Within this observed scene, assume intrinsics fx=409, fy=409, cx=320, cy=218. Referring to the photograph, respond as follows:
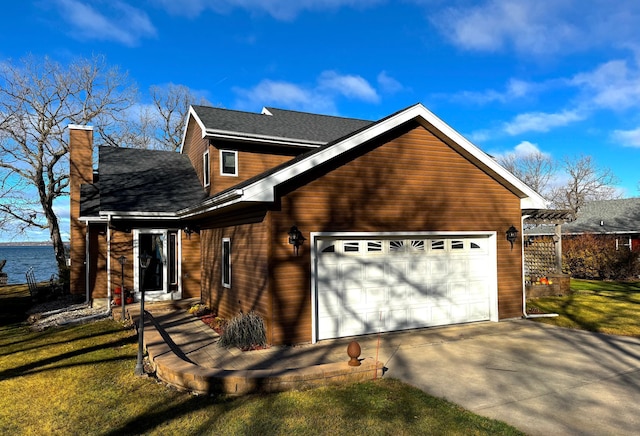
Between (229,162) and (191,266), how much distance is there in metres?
3.91

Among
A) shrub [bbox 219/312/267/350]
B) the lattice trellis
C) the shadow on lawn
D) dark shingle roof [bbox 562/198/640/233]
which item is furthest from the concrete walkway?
dark shingle roof [bbox 562/198/640/233]

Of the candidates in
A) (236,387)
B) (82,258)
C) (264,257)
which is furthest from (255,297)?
(82,258)

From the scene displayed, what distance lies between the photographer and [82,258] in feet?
53.3

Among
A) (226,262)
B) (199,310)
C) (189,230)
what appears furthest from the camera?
(189,230)

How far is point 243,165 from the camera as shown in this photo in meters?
14.9

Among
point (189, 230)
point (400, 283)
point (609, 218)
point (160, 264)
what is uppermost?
point (609, 218)

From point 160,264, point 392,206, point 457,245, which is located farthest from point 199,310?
point 457,245

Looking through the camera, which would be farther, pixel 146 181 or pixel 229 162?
pixel 146 181

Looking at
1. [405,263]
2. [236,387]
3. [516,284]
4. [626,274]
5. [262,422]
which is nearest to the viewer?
[262,422]

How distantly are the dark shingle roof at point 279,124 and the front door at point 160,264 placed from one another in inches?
161

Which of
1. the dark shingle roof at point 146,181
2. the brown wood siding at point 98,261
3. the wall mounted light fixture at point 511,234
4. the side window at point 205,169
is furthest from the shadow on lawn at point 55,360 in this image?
the wall mounted light fixture at point 511,234

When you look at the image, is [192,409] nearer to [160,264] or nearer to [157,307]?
[157,307]

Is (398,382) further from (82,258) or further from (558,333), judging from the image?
(82,258)

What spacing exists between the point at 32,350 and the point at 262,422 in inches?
261
